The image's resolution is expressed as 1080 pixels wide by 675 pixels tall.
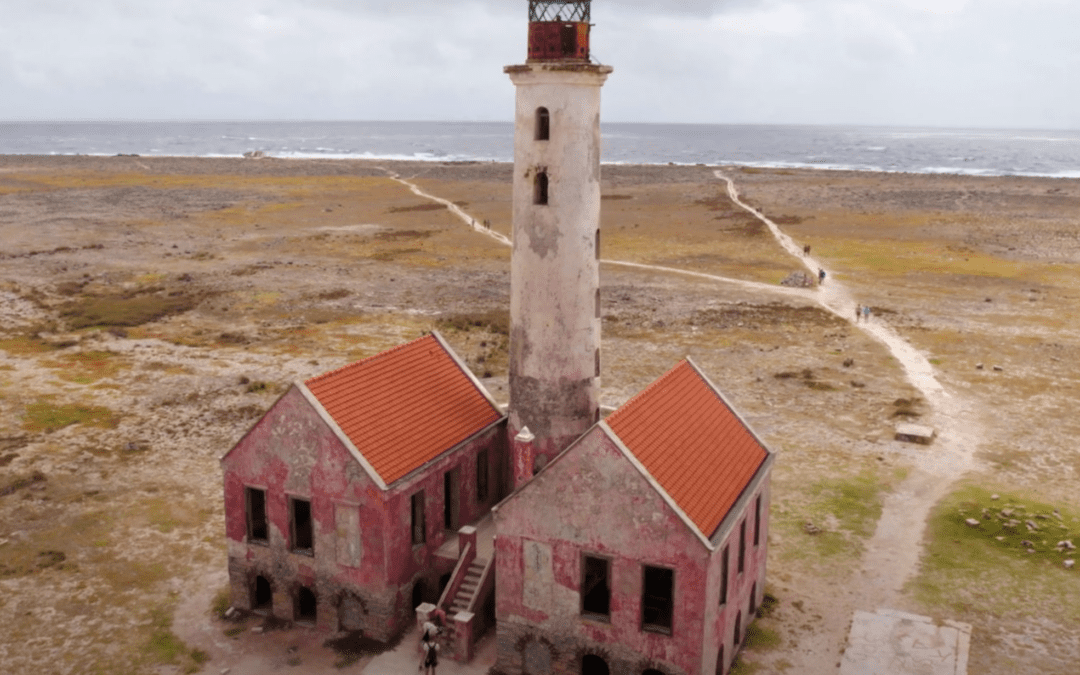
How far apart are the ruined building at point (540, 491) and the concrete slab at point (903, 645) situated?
2.33 metres

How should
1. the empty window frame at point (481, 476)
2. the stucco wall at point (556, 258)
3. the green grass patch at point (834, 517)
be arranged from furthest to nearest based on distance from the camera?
the green grass patch at point (834, 517), the empty window frame at point (481, 476), the stucco wall at point (556, 258)

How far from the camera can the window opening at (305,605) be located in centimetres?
1931

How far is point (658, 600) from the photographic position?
18.4 meters

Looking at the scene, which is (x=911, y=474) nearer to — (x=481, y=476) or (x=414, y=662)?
(x=481, y=476)

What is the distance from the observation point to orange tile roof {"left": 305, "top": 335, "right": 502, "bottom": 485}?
1798cm

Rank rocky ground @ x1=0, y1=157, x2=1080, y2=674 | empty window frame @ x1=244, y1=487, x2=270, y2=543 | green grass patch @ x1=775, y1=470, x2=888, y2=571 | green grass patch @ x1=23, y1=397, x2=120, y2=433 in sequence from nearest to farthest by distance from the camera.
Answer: empty window frame @ x1=244, y1=487, x2=270, y2=543 → rocky ground @ x1=0, y1=157, x2=1080, y2=674 → green grass patch @ x1=775, y1=470, x2=888, y2=571 → green grass patch @ x1=23, y1=397, x2=120, y2=433

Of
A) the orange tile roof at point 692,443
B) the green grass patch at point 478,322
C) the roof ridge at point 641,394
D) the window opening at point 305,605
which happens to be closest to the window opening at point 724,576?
the orange tile roof at point 692,443

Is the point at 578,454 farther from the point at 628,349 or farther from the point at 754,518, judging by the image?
the point at 628,349

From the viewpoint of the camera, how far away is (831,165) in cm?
19812

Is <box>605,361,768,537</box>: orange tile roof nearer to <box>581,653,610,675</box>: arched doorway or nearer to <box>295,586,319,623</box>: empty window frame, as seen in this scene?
<box>581,653,610,675</box>: arched doorway

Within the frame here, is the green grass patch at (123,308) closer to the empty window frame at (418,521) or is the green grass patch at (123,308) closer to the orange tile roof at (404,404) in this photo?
the orange tile roof at (404,404)

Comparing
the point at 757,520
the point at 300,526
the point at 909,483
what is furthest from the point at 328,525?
the point at 909,483

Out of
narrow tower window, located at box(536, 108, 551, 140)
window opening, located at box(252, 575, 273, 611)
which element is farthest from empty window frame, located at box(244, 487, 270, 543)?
narrow tower window, located at box(536, 108, 551, 140)

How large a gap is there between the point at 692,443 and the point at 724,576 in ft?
8.67
